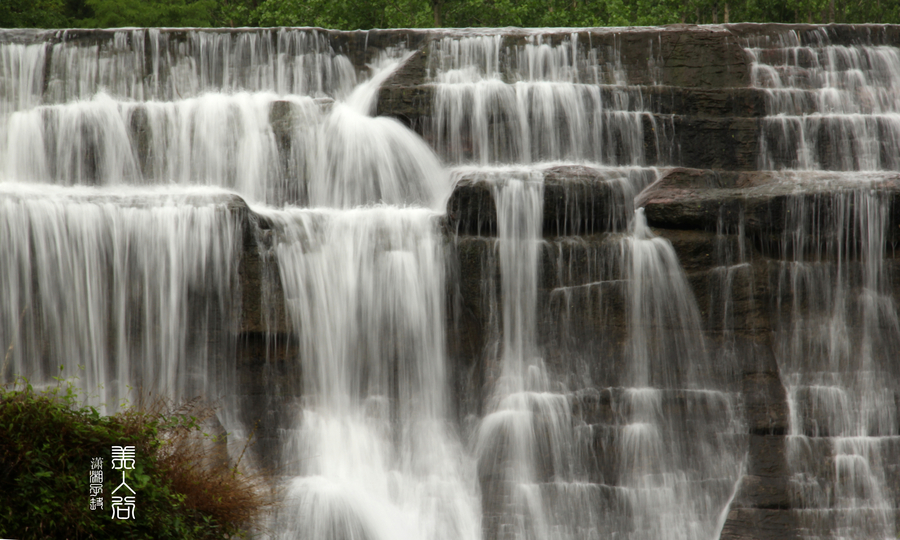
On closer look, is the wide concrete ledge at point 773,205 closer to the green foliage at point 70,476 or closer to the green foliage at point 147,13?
the green foliage at point 70,476

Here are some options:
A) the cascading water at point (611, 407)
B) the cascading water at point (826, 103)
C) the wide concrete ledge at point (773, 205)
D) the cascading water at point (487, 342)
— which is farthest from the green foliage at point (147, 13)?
the wide concrete ledge at point (773, 205)

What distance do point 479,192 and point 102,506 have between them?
6954 millimetres

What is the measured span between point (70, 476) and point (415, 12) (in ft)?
75.1

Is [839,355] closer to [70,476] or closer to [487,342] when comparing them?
[487,342]

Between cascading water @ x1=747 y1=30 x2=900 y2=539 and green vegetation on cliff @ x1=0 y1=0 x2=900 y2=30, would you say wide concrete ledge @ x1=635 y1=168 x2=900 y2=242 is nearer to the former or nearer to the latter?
cascading water @ x1=747 y1=30 x2=900 y2=539

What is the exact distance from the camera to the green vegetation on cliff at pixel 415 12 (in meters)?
26.2

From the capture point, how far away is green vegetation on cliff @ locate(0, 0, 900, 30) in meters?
26.2

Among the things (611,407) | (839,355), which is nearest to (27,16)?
(611,407)

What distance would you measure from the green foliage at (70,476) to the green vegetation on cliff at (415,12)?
18599mm

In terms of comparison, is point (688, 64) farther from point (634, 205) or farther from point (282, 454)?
point (282, 454)

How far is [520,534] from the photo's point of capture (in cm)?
1205

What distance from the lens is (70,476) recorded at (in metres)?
8.51

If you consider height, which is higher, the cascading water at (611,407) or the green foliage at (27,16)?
the green foliage at (27,16)

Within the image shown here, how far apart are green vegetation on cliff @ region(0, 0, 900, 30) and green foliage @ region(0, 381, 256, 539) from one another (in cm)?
1860
